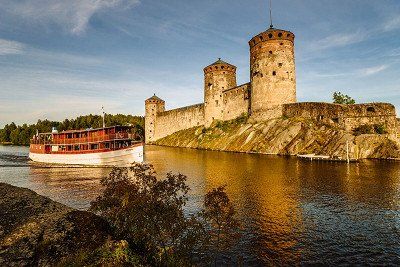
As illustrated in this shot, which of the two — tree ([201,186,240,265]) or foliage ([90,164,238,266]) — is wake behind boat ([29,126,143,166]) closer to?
tree ([201,186,240,265])

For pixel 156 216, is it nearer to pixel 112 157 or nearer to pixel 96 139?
pixel 112 157

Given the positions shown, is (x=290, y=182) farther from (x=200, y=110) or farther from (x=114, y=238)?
(x=200, y=110)

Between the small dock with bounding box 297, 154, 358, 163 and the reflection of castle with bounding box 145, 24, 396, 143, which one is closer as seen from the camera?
the small dock with bounding box 297, 154, 358, 163

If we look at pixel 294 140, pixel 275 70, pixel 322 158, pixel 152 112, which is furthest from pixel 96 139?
pixel 152 112

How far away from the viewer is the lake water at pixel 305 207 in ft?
43.3

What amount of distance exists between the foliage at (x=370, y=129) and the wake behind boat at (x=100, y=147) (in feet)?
118

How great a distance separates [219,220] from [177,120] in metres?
91.9

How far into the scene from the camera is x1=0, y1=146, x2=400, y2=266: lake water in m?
13.2

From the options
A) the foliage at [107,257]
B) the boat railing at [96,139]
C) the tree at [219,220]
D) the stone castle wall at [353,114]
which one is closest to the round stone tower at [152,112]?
the boat railing at [96,139]

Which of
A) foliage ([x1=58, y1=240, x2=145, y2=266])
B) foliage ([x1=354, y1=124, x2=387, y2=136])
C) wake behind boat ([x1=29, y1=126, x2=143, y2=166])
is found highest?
foliage ([x1=354, y1=124, x2=387, y2=136])

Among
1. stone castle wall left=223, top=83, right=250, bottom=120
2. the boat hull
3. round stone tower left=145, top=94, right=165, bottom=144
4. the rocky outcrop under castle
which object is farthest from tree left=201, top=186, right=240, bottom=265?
round stone tower left=145, top=94, right=165, bottom=144

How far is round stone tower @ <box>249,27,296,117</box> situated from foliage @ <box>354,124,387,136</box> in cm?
1604

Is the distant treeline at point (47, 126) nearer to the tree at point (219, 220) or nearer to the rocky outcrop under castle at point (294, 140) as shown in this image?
the rocky outcrop under castle at point (294, 140)

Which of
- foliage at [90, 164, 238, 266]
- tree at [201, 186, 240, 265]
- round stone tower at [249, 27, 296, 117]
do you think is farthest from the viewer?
round stone tower at [249, 27, 296, 117]
